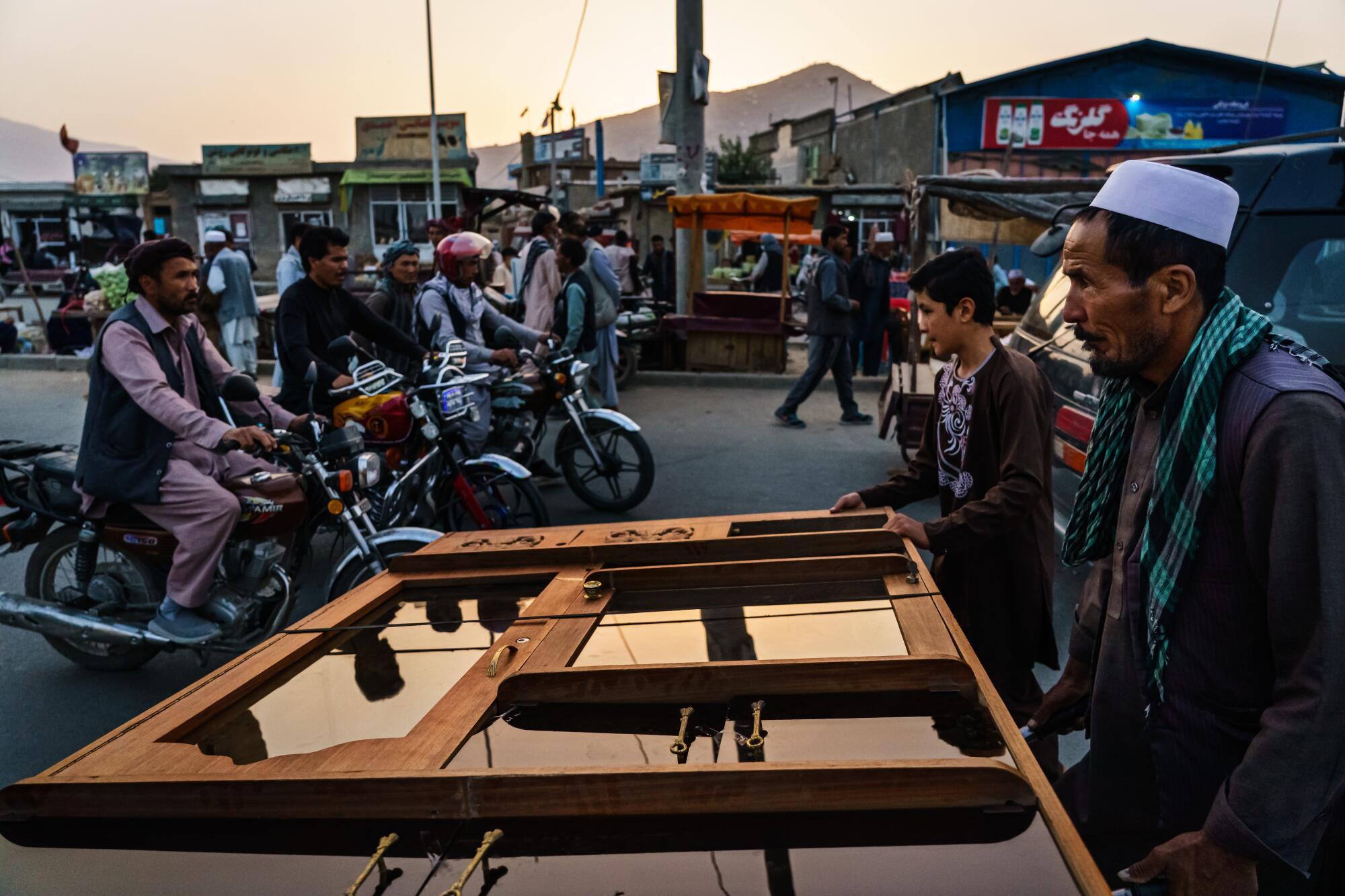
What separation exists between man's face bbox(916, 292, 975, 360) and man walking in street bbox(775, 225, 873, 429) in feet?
22.3

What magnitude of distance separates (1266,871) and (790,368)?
1257 centimetres

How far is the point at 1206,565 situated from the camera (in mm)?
1475

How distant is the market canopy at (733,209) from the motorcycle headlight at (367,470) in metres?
9.41

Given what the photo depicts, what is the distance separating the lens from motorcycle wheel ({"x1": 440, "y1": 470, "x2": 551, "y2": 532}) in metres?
5.26

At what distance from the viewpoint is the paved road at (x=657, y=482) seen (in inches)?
155

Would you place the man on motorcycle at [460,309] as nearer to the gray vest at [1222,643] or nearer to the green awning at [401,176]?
the gray vest at [1222,643]

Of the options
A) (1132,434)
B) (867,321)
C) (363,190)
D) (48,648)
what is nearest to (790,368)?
(867,321)

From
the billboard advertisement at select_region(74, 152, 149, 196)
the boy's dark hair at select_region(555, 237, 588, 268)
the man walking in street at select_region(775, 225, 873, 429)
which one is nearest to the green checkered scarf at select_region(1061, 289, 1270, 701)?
the boy's dark hair at select_region(555, 237, 588, 268)

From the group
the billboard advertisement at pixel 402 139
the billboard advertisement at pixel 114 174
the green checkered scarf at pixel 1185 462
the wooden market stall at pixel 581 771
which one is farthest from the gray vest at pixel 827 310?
the billboard advertisement at pixel 114 174

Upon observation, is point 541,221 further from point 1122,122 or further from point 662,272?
point 1122,122

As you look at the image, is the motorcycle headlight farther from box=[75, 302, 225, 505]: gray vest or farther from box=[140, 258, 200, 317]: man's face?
box=[140, 258, 200, 317]: man's face

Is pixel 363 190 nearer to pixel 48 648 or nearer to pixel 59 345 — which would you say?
pixel 59 345

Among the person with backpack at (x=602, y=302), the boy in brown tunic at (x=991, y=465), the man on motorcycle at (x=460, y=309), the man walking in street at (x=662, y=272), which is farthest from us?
the man walking in street at (x=662, y=272)

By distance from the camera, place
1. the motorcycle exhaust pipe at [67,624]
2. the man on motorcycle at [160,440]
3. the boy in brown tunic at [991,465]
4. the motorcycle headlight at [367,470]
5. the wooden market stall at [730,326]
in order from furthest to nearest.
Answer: the wooden market stall at [730,326], the motorcycle headlight at [367,470], the motorcycle exhaust pipe at [67,624], the man on motorcycle at [160,440], the boy in brown tunic at [991,465]
